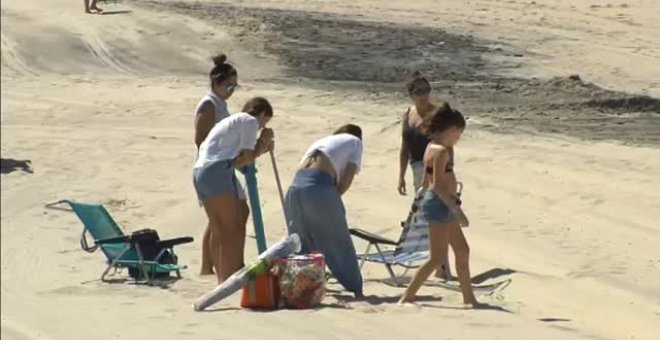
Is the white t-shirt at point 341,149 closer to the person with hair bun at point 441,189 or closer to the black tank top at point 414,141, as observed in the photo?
the person with hair bun at point 441,189

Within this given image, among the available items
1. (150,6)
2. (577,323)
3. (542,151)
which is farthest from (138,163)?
(150,6)

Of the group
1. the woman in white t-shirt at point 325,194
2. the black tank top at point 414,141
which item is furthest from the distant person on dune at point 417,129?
the woman in white t-shirt at point 325,194

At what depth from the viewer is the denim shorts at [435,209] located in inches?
372

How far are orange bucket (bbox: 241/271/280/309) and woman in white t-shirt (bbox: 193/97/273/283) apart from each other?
0.78m

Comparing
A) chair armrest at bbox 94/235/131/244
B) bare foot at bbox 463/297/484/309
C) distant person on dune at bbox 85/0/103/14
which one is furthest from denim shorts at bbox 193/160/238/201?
distant person on dune at bbox 85/0/103/14

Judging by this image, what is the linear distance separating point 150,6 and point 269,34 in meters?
4.32

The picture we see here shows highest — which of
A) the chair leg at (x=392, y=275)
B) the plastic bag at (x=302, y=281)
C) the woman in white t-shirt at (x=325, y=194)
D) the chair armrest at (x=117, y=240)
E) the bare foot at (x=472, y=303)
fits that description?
the woman in white t-shirt at (x=325, y=194)

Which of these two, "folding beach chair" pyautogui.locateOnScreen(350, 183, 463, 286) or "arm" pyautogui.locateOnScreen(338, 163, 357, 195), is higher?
"arm" pyautogui.locateOnScreen(338, 163, 357, 195)

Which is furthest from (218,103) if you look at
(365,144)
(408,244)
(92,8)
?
(92,8)

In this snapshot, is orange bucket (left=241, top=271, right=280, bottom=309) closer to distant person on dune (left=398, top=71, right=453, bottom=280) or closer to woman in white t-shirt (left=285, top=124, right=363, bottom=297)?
woman in white t-shirt (left=285, top=124, right=363, bottom=297)

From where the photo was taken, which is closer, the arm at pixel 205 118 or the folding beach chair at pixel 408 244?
the arm at pixel 205 118

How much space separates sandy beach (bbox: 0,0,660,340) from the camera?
9.55 meters

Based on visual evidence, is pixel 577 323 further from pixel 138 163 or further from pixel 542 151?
pixel 138 163

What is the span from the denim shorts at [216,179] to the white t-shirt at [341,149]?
58 centimetres
